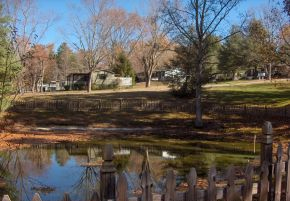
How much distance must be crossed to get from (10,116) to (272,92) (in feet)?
98.1

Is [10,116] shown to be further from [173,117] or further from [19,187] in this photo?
[19,187]

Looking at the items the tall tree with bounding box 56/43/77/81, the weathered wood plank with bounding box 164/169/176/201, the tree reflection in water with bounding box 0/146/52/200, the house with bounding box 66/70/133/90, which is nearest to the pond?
the tree reflection in water with bounding box 0/146/52/200

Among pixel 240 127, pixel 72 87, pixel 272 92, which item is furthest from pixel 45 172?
pixel 72 87

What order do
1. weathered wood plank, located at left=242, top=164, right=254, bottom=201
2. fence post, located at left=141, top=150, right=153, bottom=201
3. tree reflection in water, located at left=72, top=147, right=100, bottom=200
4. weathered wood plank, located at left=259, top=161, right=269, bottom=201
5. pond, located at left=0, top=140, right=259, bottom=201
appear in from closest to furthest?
fence post, located at left=141, top=150, right=153, bottom=201 < weathered wood plank, located at left=242, top=164, right=254, bottom=201 < weathered wood plank, located at left=259, top=161, right=269, bottom=201 < tree reflection in water, located at left=72, top=147, right=100, bottom=200 < pond, located at left=0, top=140, right=259, bottom=201

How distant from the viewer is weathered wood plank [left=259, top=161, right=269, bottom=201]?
214 inches

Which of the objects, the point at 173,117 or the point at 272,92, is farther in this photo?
the point at 272,92

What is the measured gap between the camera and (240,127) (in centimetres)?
2798

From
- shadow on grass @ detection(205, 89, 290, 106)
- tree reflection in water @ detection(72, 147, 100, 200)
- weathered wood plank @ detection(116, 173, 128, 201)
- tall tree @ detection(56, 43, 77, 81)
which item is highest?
tall tree @ detection(56, 43, 77, 81)

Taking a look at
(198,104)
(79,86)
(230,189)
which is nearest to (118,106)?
(198,104)

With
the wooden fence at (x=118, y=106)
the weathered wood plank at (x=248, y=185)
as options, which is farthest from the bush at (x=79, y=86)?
the weathered wood plank at (x=248, y=185)

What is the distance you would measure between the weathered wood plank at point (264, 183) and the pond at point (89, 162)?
3886 millimetres

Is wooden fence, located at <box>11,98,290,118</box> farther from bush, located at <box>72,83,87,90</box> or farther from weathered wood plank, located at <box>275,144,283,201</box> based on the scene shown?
bush, located at <box>72,83,87,90</box>

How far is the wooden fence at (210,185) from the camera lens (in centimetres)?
388

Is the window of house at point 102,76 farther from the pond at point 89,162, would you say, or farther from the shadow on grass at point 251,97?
the pond at point 89,162
